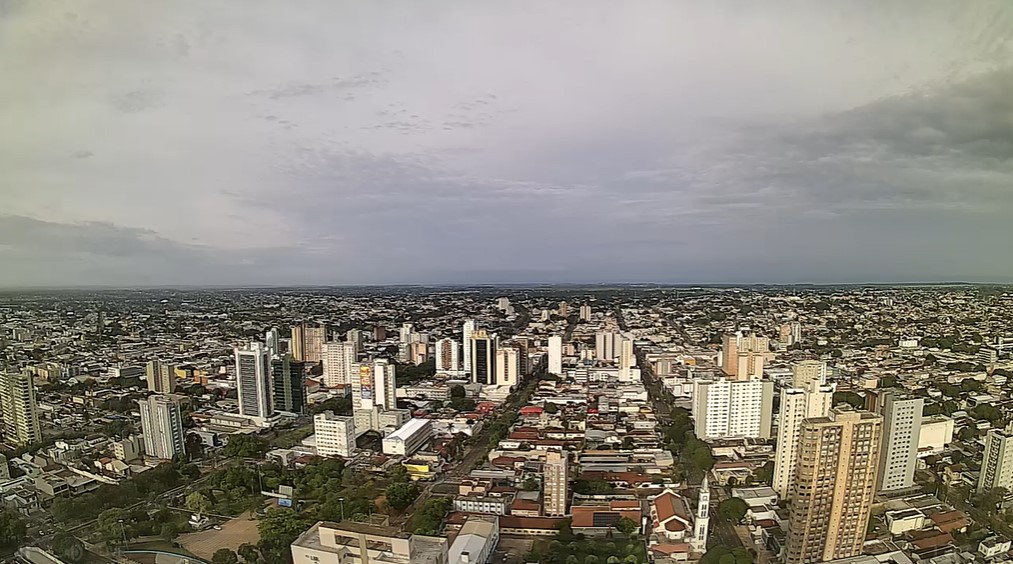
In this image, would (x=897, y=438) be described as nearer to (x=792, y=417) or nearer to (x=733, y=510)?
(x=792, y=417)

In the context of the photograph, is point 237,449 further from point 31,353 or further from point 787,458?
point 787,458

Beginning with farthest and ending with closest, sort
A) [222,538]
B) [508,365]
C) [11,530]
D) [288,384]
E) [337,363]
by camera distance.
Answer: [508,365] → [337,363] → [288,384] → [222,538] → [11,530]

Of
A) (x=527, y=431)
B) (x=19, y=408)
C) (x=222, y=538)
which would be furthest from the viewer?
(x=527, y=431)

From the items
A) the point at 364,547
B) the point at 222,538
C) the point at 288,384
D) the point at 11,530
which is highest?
the point at 364,547

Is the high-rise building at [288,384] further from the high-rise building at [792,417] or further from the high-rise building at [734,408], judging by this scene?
the high-rise building at [792,417]

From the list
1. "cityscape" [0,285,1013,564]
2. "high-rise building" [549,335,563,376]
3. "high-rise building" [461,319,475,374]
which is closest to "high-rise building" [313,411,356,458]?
"cityscape" [0,285,1013,564]

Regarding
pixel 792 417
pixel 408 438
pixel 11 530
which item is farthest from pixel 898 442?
pixel 11 530
